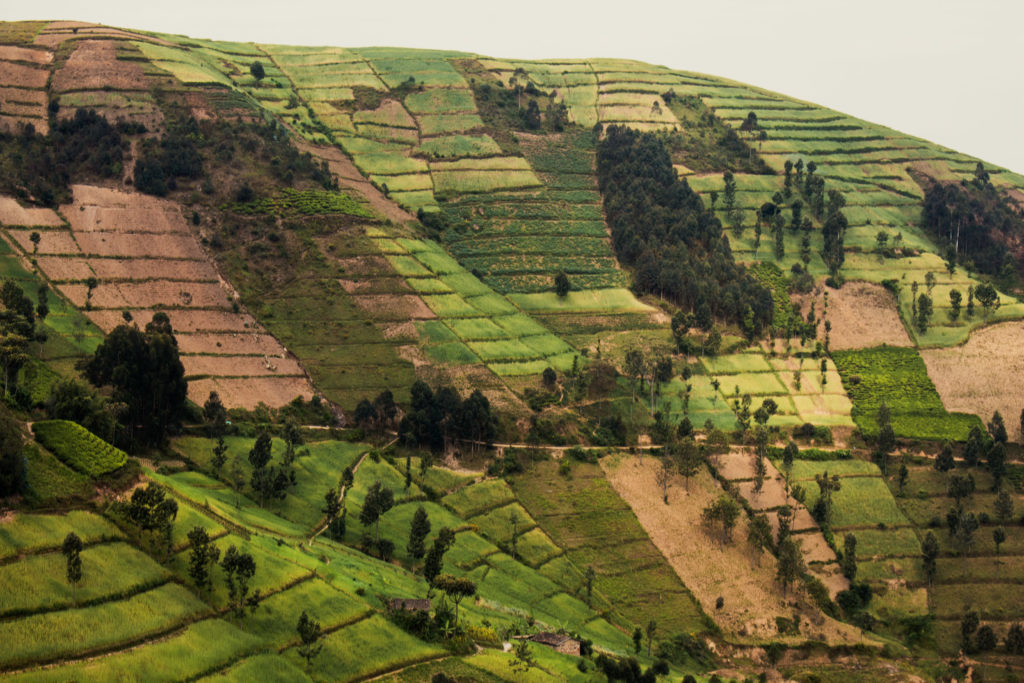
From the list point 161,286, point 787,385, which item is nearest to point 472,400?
point 161,286

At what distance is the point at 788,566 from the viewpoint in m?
98.1

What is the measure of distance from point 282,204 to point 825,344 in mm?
A: 85493

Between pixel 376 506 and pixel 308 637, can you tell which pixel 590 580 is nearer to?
pixel 376 506

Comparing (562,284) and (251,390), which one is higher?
(562,284)

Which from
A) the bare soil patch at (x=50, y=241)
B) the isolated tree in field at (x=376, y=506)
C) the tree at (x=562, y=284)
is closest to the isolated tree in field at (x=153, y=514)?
the isolated tree in field at (x=376, y=506)

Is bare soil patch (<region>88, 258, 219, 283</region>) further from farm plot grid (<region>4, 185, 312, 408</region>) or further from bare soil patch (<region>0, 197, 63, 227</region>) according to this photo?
bare soil patch (<region>0, 197, 63, 227</region>)

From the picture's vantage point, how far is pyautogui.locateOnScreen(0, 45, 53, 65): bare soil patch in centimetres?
16675

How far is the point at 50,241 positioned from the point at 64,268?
6955 mm

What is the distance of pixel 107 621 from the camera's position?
58688mm

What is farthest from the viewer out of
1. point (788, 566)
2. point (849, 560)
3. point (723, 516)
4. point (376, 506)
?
point (723, 516)

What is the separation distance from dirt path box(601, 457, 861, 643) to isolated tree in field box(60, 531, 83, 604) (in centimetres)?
6002

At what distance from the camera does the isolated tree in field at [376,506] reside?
8862 centimetres

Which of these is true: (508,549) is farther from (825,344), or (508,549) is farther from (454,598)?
(825,344)

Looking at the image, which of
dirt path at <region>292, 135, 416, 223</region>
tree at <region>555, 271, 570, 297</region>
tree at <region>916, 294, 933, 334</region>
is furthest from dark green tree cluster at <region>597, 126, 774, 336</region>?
dirt path at <region>292, 135, 416, 223</region>
